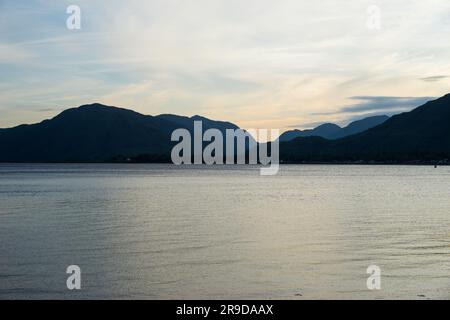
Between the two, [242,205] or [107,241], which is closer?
[107,241]

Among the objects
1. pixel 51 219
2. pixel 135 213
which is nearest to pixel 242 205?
pixel 135 213

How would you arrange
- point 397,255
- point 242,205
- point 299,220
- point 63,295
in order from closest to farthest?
point 63,295 → point 397,255 → point 299,220 → point 242,205

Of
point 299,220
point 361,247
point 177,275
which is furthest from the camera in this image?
point 299,220

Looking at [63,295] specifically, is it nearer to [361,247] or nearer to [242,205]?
[361,247]

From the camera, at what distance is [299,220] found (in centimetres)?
4625

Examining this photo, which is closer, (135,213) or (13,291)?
(13,291)

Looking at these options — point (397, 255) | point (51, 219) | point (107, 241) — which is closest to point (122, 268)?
point (107, 241)

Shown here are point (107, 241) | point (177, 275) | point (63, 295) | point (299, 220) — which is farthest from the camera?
point (299, 220)

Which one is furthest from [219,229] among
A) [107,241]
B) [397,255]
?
[397,255]

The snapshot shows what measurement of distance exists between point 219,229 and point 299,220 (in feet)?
28.3

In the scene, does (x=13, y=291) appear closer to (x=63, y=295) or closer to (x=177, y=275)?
(x=63, y=295)
